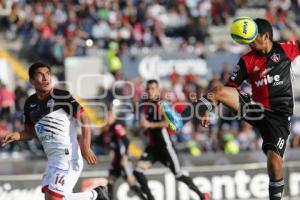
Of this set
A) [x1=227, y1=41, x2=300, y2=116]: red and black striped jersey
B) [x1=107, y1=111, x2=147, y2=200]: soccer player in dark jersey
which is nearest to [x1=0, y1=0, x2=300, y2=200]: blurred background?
[x1=107, y1=111, x2=147, y2=200]: soccer player in dark jersey

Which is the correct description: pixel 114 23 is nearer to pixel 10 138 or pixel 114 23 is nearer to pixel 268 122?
pixel 268 122

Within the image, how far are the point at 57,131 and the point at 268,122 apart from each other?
2804 mm

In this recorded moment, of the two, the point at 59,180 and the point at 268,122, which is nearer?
the point at 59,180

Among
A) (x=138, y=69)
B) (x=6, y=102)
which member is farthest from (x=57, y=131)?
(x=138, y=69)

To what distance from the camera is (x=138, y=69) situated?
20.2 m

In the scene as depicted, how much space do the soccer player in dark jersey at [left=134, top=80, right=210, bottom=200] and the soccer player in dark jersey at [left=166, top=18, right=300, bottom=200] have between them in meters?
2.72

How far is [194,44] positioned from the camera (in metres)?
21.9

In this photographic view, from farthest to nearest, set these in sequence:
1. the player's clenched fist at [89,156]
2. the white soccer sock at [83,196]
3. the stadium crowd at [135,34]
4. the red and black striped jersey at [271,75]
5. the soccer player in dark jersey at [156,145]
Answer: the stadium crowd at [135,34] < the soccer player in dark jersey at [156,145] < the red and black striped jersey at [271,75] < the white soccer sock at [83,196] < the player's clenched fist at [89,156]

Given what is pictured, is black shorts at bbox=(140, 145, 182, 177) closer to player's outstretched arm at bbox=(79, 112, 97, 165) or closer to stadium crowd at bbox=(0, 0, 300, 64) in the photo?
player's outstretched arm at bbox=(79, 112, 97, 165)

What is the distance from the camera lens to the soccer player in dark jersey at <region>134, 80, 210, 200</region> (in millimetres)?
12758

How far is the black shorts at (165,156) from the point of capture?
13.0 meters

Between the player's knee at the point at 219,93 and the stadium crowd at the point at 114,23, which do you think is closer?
the player's knee at the point at 219,93

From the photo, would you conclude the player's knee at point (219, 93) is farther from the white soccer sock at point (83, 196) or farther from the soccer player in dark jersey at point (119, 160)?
the soccer player in dark jersey at point (119, 160)

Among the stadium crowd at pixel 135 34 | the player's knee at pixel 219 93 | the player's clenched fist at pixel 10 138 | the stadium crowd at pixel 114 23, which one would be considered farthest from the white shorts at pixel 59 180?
the stadium crowd at pixel 114 23
